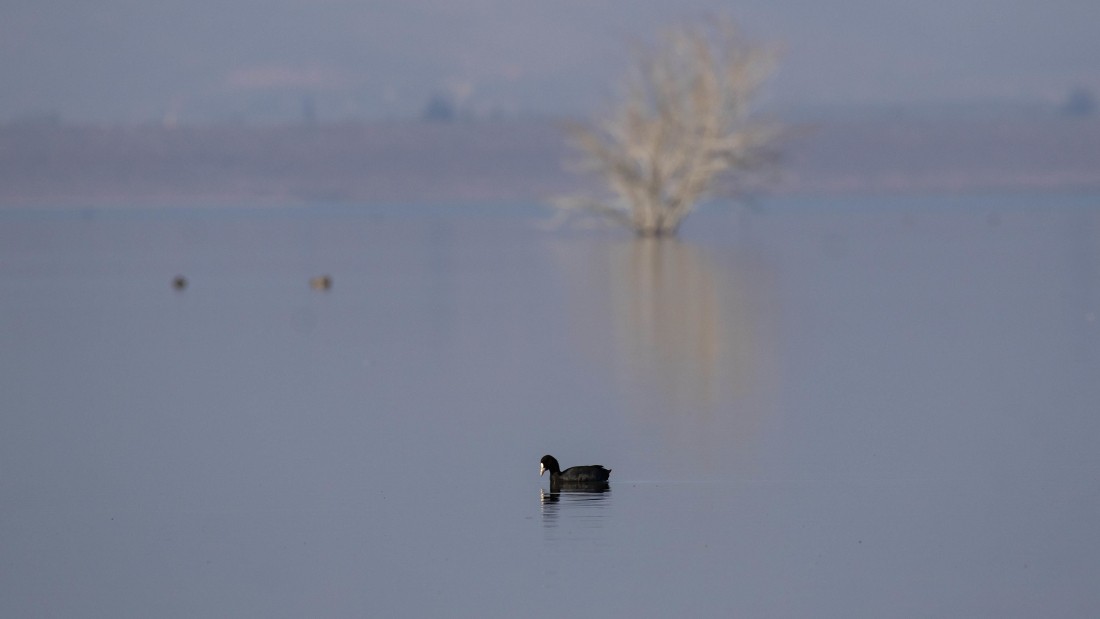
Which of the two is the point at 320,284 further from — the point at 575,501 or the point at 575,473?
the point at 575,501

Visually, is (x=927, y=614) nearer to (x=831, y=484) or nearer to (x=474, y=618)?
(x=474, y=618)

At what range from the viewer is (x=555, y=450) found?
8875 millimetres

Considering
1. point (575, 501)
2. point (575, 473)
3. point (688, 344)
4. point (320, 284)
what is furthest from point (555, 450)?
point (320, 284)

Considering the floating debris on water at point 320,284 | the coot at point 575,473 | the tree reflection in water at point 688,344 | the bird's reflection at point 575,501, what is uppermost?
the floating debris on water at point 320,284

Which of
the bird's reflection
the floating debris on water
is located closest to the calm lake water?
the bird's reflection

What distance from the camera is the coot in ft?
25.1

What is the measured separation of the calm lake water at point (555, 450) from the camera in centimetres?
618

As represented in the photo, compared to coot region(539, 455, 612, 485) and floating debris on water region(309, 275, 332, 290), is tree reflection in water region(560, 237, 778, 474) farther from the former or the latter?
floating debris on water region(309, 275, 332, 290)

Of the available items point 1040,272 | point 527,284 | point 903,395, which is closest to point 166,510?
point 903,395

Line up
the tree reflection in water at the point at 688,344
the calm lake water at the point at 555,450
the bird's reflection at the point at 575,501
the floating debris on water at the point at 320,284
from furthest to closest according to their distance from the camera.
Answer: the floating debris on water at the point at 320,284 < the tree reflection in water at the point at 688,344 < the bird's reflection at the point at 575,501 < the calm lake water at the point at 555,450

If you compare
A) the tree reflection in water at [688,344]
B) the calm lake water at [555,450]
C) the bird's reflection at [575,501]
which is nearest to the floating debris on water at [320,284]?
the calm lake water at [555,450]

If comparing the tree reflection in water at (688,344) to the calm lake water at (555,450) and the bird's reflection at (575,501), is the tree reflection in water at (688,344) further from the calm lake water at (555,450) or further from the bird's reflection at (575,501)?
the bird's reflection at (575,501)

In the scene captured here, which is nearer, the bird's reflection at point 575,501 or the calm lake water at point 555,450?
the calm lake water at point 555,450

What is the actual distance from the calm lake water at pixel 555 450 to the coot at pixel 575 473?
0.11m
